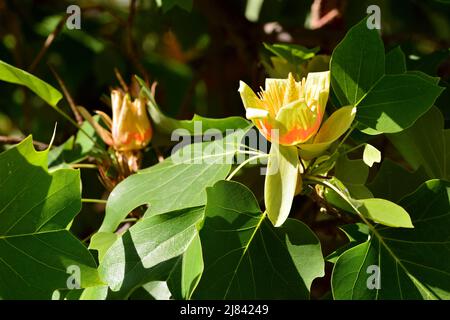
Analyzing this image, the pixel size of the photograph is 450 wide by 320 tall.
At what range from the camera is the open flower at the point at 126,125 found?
1.00 meters

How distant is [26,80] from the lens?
3.05 ft

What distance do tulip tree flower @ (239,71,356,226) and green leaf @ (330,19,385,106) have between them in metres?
0.03

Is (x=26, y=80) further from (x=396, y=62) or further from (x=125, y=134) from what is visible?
(x=396, y=62)

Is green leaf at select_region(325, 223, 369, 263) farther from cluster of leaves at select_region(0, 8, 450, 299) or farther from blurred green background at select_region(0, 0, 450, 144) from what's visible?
blurred green background at select_region(0, 0, 450, 144)

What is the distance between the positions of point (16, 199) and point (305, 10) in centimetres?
87

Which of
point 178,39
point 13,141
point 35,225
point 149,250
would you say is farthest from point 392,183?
point 178,39

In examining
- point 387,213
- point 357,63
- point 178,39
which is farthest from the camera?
point 178,39

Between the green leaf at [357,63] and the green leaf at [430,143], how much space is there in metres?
0.14

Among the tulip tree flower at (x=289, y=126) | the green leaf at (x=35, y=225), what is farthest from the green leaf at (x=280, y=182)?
the green leaf at (x=35, y=225)

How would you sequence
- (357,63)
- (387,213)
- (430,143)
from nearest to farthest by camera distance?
(387,213), (357,63), (430,143)

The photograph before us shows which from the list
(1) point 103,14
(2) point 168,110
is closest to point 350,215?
(2) point 168,110

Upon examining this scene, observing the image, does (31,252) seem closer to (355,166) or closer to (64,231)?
(64,231)

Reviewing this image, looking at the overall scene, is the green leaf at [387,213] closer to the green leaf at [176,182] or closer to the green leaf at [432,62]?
the green leaf at [176,182]

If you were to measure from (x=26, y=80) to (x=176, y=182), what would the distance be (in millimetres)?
230
